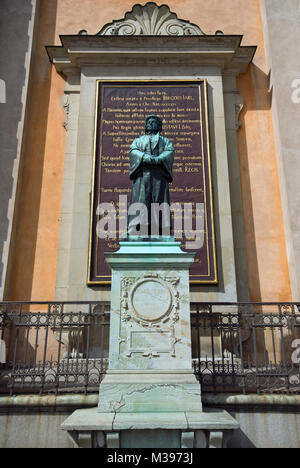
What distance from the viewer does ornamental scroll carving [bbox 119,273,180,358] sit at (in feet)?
14.8

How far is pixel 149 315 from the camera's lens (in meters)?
4.61

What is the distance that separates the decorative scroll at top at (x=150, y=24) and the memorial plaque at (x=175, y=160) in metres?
1.59

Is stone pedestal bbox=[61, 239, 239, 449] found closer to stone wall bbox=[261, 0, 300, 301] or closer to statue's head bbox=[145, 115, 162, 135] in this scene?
statue's head bbox=[145, 115, 162, 135]

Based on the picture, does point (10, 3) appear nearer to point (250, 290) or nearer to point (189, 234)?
point (189, 234)

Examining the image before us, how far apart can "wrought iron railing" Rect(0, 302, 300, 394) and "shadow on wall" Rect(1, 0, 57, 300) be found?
123cm

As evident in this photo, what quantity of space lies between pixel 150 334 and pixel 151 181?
2.06 m

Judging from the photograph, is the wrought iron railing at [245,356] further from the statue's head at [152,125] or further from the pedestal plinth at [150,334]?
the statue's head at [152,125]

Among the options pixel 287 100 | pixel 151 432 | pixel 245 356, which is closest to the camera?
pixel 151 432

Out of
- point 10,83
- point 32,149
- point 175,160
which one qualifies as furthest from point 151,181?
point 10,83

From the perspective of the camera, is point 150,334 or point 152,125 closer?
point 150,334

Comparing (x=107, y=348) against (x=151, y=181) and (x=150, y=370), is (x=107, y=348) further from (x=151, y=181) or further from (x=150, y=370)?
(x=151, y=181)

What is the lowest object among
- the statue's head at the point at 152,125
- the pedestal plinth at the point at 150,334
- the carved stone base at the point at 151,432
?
the carved stone base at the point at 151,432

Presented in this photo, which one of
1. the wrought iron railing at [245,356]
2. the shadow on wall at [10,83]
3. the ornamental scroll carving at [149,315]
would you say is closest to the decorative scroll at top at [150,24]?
the shadow on wall at [10,83]

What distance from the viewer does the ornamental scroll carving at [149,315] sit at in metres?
4.50
